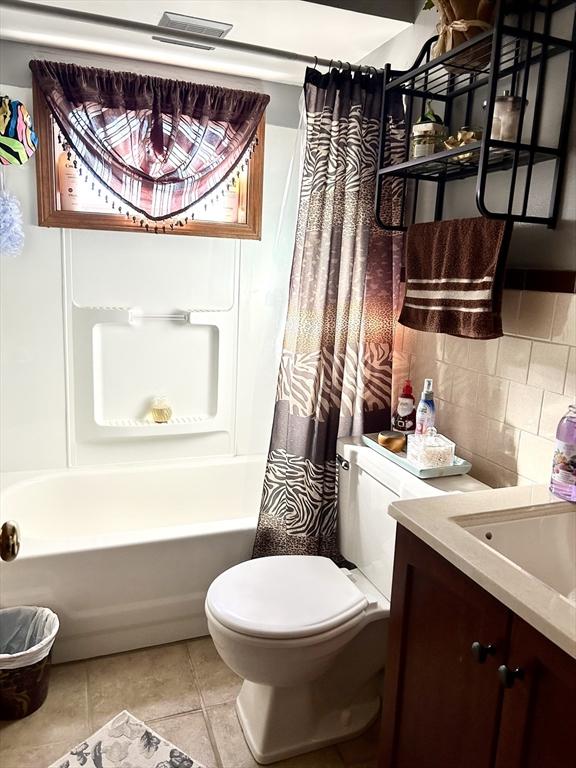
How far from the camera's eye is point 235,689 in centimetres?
207

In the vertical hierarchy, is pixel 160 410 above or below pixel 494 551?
below

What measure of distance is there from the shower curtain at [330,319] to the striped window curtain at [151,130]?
2.07 feet

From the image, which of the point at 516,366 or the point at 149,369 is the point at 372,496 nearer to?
the point at 516,366

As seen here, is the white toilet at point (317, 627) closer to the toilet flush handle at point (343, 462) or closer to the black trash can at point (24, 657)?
the toilet flush handle at point (343, 462)

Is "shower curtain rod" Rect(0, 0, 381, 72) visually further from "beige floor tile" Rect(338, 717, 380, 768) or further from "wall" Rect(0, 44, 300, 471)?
"beige floor tile" Rect(338, 717, 380, 768)

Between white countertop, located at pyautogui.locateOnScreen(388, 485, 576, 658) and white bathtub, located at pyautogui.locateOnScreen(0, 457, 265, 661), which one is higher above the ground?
white countertop, located at pyautogui.locateOnScreen(388, 485, 576, 658)

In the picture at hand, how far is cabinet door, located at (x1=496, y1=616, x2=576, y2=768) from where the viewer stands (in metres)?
0.93

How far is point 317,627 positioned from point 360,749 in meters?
0.55

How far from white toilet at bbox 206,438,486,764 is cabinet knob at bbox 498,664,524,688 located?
66cm

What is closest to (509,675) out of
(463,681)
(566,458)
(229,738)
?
(463,681)

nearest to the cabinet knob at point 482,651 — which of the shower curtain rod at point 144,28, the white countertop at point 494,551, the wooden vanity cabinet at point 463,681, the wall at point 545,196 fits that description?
the wooden vanity cabinet at point 463,681

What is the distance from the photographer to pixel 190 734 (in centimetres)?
187

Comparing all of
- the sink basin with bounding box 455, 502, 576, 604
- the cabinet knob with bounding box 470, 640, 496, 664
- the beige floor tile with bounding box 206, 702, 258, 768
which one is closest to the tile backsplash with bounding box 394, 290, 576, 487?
the sink basin with bounding box 455, 502, 576, 604

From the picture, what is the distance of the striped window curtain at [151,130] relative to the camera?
2.39 meters
